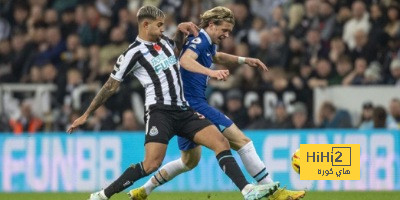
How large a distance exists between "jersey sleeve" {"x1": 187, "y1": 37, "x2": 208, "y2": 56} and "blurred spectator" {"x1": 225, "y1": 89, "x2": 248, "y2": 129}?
19.6 ft

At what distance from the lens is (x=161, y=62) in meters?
10.8

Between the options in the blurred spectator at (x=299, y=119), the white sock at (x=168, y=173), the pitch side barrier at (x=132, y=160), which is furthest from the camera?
the blurred spectator at (x=299, y=119)

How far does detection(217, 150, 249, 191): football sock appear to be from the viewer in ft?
34.3

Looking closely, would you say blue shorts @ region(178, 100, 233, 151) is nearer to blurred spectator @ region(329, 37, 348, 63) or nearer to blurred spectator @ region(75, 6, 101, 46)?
blurred spectator @ region(329, 37, 348, 63)

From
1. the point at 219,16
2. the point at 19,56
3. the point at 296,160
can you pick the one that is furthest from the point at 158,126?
the point at 19,56

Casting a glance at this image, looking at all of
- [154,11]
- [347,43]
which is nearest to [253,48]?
[347,43]

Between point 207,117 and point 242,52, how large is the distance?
6.83 m

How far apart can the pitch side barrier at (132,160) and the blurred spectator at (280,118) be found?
106cm

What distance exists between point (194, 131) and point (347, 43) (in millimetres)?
7452

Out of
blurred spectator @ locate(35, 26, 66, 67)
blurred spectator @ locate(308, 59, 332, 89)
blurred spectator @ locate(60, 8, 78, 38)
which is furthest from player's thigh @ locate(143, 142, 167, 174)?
blurred spectator @ locate(60, 8, 78, 38)

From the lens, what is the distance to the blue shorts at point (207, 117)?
37.2 ft

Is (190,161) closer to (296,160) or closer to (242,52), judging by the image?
(296,160)

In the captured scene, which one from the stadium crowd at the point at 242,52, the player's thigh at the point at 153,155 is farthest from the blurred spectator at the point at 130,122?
the player's thigh at the point at 153,155

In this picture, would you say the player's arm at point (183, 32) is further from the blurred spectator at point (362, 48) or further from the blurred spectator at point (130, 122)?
the blurred spectator at point (362, 48)
